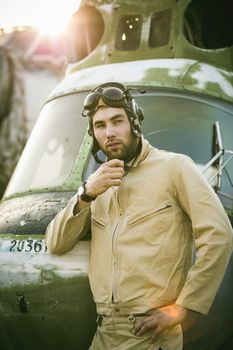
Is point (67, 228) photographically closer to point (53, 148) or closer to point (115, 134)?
point (115, 134)

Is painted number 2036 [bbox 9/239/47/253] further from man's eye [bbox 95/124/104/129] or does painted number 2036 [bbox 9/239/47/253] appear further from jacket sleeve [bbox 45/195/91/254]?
man's eye [bbox 95/124/104/129]

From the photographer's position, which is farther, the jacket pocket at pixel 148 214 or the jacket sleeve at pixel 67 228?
the jacket sleeve at pixel 67 228

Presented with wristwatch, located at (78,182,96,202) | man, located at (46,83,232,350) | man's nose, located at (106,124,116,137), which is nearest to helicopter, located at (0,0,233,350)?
man, located at (46,83,232,350)

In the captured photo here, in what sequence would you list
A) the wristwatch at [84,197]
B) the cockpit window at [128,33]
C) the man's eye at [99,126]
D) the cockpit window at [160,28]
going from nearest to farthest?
the wristwatch at [84,197], the man's eye at [99,126], the cockpit window at [160,28], the cockpit window at [128,33]

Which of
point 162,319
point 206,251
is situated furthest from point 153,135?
point 162,319

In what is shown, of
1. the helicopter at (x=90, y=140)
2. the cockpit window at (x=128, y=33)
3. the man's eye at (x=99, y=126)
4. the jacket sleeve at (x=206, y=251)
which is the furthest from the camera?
the cockpit window at (x=128, y=33)

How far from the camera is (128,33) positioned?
255 inches

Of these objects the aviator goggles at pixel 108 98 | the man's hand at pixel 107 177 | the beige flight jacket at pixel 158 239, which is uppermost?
the aviator goggles at pixel 108 98

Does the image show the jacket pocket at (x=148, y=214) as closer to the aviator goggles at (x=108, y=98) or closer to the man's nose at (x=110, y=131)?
the man's nose at (x=110, y=131)

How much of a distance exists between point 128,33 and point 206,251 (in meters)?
4.15

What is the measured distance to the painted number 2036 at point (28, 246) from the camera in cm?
372

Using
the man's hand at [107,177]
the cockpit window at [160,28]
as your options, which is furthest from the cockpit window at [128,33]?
the man's hand at [107,177]

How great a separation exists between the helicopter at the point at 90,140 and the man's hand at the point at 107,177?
52cm

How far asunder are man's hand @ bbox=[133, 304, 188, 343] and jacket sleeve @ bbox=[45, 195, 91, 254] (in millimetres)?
726
